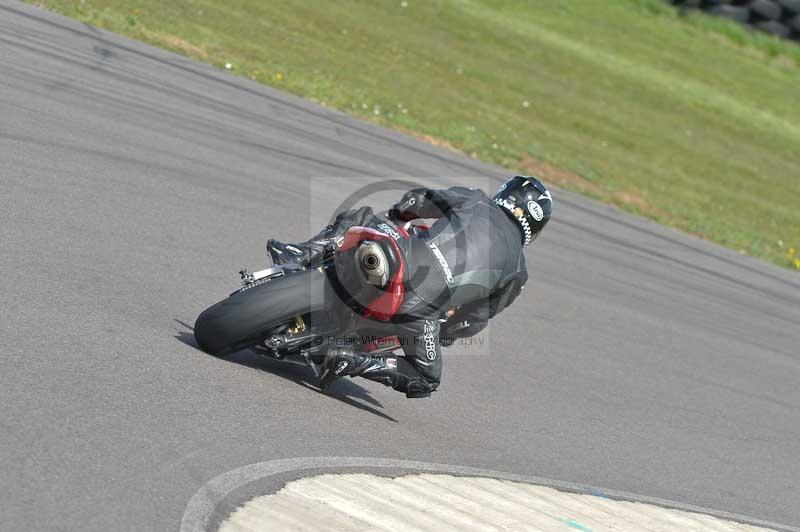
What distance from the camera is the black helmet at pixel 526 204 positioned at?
259 inches

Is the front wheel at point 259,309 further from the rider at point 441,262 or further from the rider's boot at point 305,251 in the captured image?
the rider's boot at point 305,251

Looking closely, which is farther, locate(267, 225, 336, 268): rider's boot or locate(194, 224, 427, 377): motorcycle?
locate(267, 225, 336, 268): rider's boot

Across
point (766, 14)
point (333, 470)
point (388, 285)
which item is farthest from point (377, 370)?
point (766, 14)

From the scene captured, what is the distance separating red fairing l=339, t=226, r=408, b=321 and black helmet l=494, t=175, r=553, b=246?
90 centimetres

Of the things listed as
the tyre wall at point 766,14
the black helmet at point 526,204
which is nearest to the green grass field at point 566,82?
the tyre wall at point 766,14

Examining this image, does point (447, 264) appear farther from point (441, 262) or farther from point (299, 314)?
point (299, 314)

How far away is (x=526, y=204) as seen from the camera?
658 cm

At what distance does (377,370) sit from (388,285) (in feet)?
2.01

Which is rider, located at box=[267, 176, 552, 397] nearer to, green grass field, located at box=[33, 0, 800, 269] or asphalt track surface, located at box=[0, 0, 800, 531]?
asphalt track surface, located at box=[0, 0, 800, 531]

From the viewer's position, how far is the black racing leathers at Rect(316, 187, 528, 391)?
243 inches

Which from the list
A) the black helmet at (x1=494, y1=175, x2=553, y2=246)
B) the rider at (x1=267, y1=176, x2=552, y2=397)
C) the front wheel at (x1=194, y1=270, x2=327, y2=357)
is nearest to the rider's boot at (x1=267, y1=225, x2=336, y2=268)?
the rider at (x1=267, y1=176, x2=552, y2=397)

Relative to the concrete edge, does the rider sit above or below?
above

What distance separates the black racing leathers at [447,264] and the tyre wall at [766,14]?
1136 inches

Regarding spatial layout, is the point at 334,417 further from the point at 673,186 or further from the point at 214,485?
the point at 673,186
